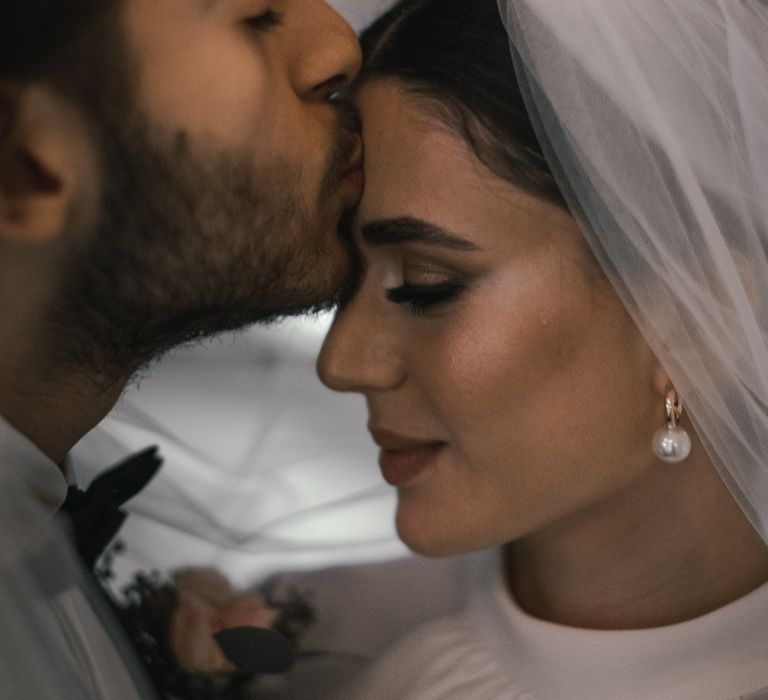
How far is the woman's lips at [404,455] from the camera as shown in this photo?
1.63 m

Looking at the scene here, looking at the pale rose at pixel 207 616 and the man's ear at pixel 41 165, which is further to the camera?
the pale rose at pixel 207 616

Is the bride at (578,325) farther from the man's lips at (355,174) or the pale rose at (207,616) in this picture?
the pale rose at (207,616)

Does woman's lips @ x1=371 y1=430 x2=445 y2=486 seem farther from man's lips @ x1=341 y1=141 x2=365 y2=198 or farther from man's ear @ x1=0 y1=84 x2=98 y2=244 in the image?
→ man's ear @ x1=0 y1=84 x2=98 y2=244

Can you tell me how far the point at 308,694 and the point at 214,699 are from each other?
17 cm

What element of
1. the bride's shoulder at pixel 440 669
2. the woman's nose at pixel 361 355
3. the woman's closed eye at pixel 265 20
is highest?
the woman's closed eye at pixel 265 20

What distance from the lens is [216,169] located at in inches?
59.0

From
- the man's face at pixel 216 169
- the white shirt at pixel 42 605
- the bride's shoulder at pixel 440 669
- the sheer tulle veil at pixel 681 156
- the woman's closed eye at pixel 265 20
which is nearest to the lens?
the white shirt at pixel 42 605

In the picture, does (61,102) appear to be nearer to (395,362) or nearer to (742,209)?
(395,362)

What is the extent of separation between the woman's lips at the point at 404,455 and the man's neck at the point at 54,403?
1.27ft

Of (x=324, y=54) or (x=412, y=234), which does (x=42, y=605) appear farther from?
(x=324, y=54)

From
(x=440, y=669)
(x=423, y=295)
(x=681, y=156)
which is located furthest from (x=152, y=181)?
(x=440, y=669)

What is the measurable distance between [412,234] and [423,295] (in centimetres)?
9

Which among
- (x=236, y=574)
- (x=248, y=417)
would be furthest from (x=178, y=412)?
(x=236, y=574)

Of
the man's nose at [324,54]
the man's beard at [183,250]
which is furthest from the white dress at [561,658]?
the man's nose at [324,54]
